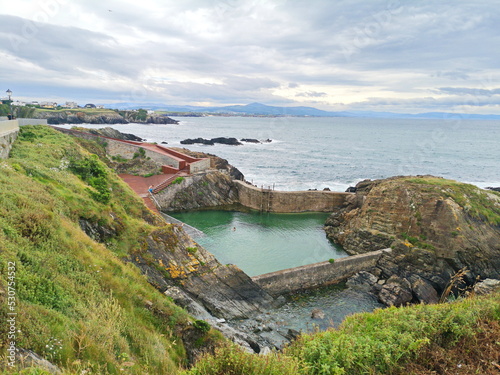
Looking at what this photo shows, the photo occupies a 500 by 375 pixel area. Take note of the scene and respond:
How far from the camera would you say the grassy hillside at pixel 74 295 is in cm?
536

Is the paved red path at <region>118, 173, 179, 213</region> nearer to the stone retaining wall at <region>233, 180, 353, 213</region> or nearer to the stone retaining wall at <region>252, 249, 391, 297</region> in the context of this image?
the stone retaining wall at <region>233, 180, 353, 213</region>

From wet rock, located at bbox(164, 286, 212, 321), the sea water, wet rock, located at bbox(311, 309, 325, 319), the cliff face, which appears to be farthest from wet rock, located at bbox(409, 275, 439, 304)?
wet rock, located at bbox(164, 286, 212, 321)

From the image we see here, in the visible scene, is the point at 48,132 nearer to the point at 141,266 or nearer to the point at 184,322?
the point at 141,266

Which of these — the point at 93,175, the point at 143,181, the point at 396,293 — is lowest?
the point at 396,293

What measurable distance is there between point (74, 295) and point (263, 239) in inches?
746

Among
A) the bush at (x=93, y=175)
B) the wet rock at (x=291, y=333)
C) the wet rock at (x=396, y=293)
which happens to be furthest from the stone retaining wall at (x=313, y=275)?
the bush at (x=93, y=175)

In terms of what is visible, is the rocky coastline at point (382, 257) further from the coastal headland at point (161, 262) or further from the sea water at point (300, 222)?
the sea water at point (300, 222)

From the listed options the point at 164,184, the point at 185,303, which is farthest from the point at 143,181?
the point at 185,303

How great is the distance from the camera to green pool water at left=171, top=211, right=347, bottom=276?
21.2 meters

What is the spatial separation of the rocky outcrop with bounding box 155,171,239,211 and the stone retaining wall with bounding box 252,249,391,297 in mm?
15932

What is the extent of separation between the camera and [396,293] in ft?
57.5

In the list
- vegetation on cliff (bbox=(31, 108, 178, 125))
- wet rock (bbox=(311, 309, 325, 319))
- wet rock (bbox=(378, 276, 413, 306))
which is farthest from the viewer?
vegetation on cliff (bbox=(31, 108, 178, 125))

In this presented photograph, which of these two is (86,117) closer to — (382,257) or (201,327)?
(382,257)

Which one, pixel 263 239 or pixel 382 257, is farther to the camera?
pixel 263 239
